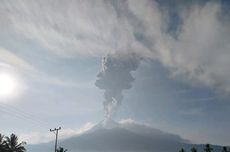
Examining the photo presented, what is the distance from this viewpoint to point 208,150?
9838 cm

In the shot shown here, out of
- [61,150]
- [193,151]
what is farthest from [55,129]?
[193,151]

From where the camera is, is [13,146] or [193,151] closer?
[13,146]

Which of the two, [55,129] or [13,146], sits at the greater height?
[55,129]

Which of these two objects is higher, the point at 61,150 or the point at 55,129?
the point at 55,129

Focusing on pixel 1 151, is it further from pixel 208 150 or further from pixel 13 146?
pixel 208 150

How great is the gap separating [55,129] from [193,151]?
52221 mm

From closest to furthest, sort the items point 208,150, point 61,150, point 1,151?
point 1,151 → point 61,150 → point 208,150

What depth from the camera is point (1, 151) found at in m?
62.4

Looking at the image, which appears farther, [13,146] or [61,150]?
[61,150]

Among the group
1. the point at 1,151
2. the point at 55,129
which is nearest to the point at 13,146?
the point at 1,151

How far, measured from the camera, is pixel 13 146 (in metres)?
65.8

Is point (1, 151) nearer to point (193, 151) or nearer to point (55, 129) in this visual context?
point (55, 129)

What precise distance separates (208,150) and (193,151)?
5.00 m

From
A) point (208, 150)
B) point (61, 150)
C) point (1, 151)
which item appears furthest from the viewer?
point (208, 150)
